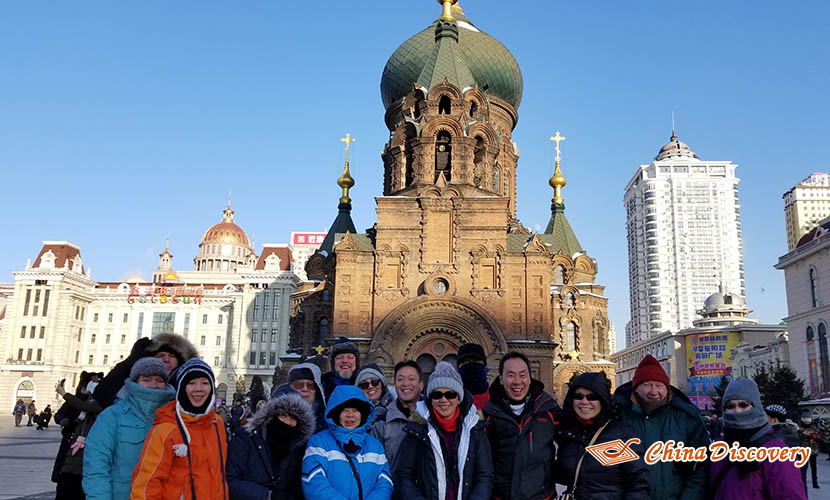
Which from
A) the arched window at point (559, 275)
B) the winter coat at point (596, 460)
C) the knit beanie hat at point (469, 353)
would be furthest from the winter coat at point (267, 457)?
the arched window at point (559, 275)

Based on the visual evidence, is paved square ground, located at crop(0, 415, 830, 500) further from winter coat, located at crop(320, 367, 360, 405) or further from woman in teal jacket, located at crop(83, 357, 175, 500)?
woman in teal jacket, located at crop(83, 357, 175, 500)

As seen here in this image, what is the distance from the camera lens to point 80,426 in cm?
658

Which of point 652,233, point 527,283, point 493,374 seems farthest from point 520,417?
point 652,233

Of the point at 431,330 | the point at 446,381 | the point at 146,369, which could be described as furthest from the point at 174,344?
the point at 431,330

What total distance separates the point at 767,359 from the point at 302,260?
47.4 m

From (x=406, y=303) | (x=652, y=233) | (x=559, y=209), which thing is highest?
(x=652, y=233)

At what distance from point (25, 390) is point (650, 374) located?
70.9 metres

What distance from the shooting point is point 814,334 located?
36031mm

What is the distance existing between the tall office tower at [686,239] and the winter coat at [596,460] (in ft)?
372

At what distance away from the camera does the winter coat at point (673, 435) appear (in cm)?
512

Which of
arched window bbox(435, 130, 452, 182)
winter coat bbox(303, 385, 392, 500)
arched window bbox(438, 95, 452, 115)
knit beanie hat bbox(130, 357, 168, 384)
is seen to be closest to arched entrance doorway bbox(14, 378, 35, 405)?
arched window bbox(435, 130, 452, 182)

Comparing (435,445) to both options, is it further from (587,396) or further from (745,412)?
(745,412)

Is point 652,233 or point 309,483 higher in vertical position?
point 652,233

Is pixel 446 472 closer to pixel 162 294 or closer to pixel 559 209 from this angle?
pixel 559 209
